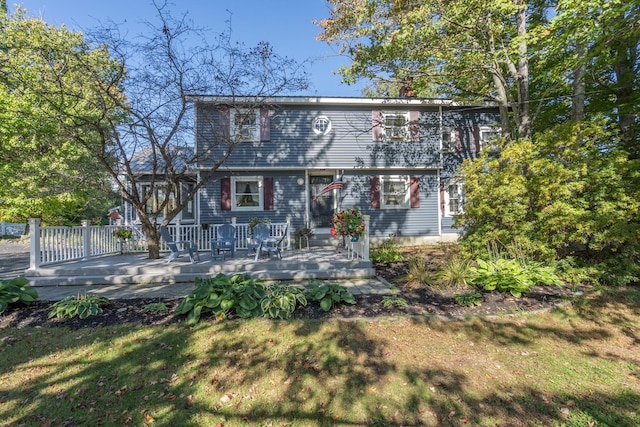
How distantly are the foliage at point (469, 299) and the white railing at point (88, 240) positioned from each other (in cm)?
500

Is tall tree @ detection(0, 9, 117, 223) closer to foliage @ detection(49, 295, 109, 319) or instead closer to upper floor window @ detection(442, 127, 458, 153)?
foliage @ detection(49, 295, 109, 319)

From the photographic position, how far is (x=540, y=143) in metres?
5.84

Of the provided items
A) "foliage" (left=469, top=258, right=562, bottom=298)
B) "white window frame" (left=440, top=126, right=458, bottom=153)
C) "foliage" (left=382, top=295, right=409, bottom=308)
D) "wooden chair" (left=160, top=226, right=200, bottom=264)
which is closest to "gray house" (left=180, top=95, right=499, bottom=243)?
"white window frame" (left=440, top=126, right=458, bottom=153)

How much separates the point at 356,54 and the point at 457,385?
28.2ft

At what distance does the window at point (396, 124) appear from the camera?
11.4 meters

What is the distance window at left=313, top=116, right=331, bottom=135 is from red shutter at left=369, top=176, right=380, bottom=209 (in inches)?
105

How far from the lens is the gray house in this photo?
10.8 metres

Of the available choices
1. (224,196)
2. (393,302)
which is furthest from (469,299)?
(224,196)

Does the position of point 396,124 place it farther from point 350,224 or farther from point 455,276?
point 455,276

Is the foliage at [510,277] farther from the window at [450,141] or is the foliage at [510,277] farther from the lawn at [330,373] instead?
the window at [450,141]

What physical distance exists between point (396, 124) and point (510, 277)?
27.6 ft

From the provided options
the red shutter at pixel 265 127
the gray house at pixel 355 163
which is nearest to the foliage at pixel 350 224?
the gray house at pixel 355 163

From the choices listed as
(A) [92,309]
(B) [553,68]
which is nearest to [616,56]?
(B) [553,68]

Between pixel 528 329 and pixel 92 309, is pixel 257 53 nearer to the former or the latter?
pixel 92 309
